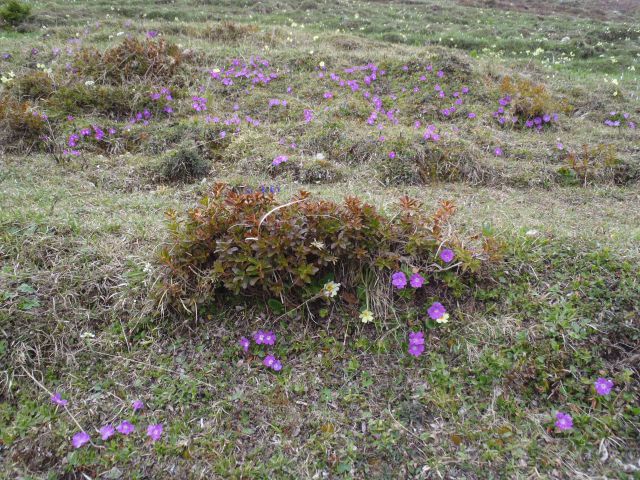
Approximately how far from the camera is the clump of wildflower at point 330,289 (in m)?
Result: 2.65

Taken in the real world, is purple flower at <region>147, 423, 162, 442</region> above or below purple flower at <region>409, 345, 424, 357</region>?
below

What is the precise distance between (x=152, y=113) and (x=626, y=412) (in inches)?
248

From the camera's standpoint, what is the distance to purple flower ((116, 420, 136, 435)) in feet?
7.30

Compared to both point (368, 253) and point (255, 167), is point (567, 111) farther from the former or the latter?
point (368, 253)

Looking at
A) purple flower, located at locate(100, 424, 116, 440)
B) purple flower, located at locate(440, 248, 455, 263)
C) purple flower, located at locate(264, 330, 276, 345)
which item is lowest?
purple flower, located at locate(100, 424, 116, 440)

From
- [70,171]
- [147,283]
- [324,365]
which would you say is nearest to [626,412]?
[324,365]

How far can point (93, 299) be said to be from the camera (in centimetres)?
283

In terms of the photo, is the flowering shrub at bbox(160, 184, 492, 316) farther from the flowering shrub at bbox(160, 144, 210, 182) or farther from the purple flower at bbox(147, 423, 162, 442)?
the flowering shrub at bbox(160, 144, 210, 182)

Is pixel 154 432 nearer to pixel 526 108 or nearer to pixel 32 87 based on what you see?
pixel 32 87

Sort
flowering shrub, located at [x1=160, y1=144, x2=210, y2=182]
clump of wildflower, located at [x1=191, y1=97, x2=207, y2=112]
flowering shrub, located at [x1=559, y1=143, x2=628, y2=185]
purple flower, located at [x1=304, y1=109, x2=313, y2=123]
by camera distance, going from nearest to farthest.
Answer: flowering shrub, located at [x1=160, y1=144, x2=210, y2=182] → flowering shrub, located at [x1=559, y1=143, x2=628, y2=185] → purple flower, located at [x1=304, y1=109, x2=313, y2=123] → clump of wildflower, located at [x1=191, y1=97, x2=207, y2=112]

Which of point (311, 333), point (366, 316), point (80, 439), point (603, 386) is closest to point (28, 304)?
point (80, 439)

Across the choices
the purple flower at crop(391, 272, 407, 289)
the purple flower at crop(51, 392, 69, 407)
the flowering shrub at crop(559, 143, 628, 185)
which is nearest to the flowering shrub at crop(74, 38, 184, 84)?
the purple flower at crop(51, 392, 69, 407)

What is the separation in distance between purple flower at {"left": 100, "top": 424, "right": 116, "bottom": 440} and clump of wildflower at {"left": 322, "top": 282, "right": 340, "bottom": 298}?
1.34 metres

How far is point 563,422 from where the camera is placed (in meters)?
2.14
